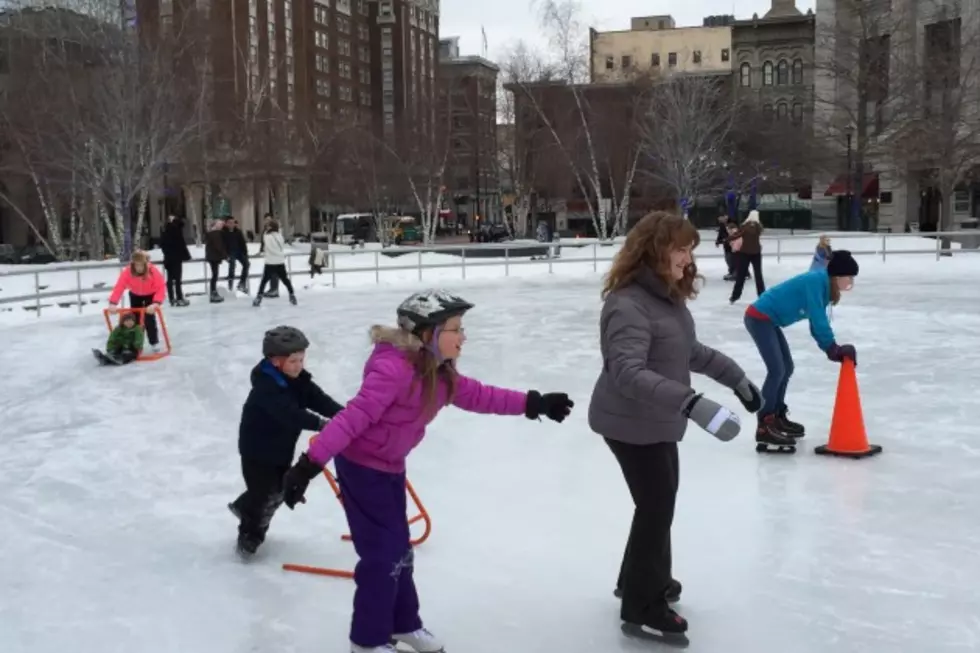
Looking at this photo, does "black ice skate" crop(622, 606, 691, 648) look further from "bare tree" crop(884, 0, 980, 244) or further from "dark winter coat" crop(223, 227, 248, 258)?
"bare tree" crop(884, 0, 980, 244)

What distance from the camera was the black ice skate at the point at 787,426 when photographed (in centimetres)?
707

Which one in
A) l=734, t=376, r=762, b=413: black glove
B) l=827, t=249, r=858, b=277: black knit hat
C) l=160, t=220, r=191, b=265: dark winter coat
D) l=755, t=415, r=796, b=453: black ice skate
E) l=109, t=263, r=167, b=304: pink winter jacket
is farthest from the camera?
l=160, t=220, r=191, b=265: dark winter coat

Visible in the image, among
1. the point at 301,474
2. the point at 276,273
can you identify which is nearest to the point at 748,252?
the point at 276,273

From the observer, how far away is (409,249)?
22531mm

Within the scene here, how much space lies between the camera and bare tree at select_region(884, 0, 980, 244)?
3034cm

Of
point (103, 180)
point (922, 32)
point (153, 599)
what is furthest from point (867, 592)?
point (922, 32)

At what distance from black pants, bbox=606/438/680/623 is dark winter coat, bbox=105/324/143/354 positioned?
8962 millimetres

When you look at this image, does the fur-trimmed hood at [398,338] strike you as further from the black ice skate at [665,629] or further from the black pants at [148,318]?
the black pants at [148,318]

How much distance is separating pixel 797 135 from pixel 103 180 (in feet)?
106

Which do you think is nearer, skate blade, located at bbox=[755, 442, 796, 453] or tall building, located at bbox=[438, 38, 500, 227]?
skate blade, located at bbox=[755, 442, 796, 453]

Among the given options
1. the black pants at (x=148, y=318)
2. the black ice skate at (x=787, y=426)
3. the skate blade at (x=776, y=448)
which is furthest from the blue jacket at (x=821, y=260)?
the black pants at (x=148, y=318)

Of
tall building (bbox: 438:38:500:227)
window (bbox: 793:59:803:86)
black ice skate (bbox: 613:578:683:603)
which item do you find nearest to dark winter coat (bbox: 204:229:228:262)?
black ice skate (bbox: 613:578:683:603)

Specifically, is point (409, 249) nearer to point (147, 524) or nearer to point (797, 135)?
point (147, 524)

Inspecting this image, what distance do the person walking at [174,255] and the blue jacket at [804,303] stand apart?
42.1 feet
